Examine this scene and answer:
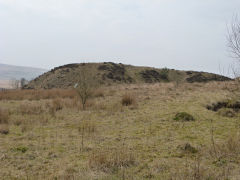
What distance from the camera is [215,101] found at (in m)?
13.0

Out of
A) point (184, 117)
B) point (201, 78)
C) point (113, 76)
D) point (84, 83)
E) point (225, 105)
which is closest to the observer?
point (184, 117)

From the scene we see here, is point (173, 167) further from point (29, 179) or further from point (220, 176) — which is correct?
point (29, 179)

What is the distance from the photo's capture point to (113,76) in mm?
48500

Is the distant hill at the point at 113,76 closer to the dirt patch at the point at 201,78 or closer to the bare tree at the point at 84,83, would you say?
the dirt patch at the point at 201,78

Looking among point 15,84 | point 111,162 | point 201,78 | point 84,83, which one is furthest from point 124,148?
point 15,84

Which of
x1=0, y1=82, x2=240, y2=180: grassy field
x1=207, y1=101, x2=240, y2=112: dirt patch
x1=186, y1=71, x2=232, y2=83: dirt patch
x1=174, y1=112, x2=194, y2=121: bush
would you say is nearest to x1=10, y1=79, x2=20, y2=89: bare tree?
x1=186, y1=71, x2=232, y2=83: dirt patch

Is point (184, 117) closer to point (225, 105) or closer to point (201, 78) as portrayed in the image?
point (225, 105)

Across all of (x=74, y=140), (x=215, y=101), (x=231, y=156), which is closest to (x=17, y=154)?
(x=74, y=140)

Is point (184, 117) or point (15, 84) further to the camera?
point (15, 84)

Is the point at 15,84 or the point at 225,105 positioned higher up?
the point at 15,84

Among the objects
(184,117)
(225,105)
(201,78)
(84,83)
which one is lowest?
(184,117)

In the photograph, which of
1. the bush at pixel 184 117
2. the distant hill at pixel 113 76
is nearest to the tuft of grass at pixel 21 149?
the bush at pixel 184 117

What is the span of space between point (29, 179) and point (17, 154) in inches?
71.9

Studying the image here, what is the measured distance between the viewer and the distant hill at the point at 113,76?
144 feet
